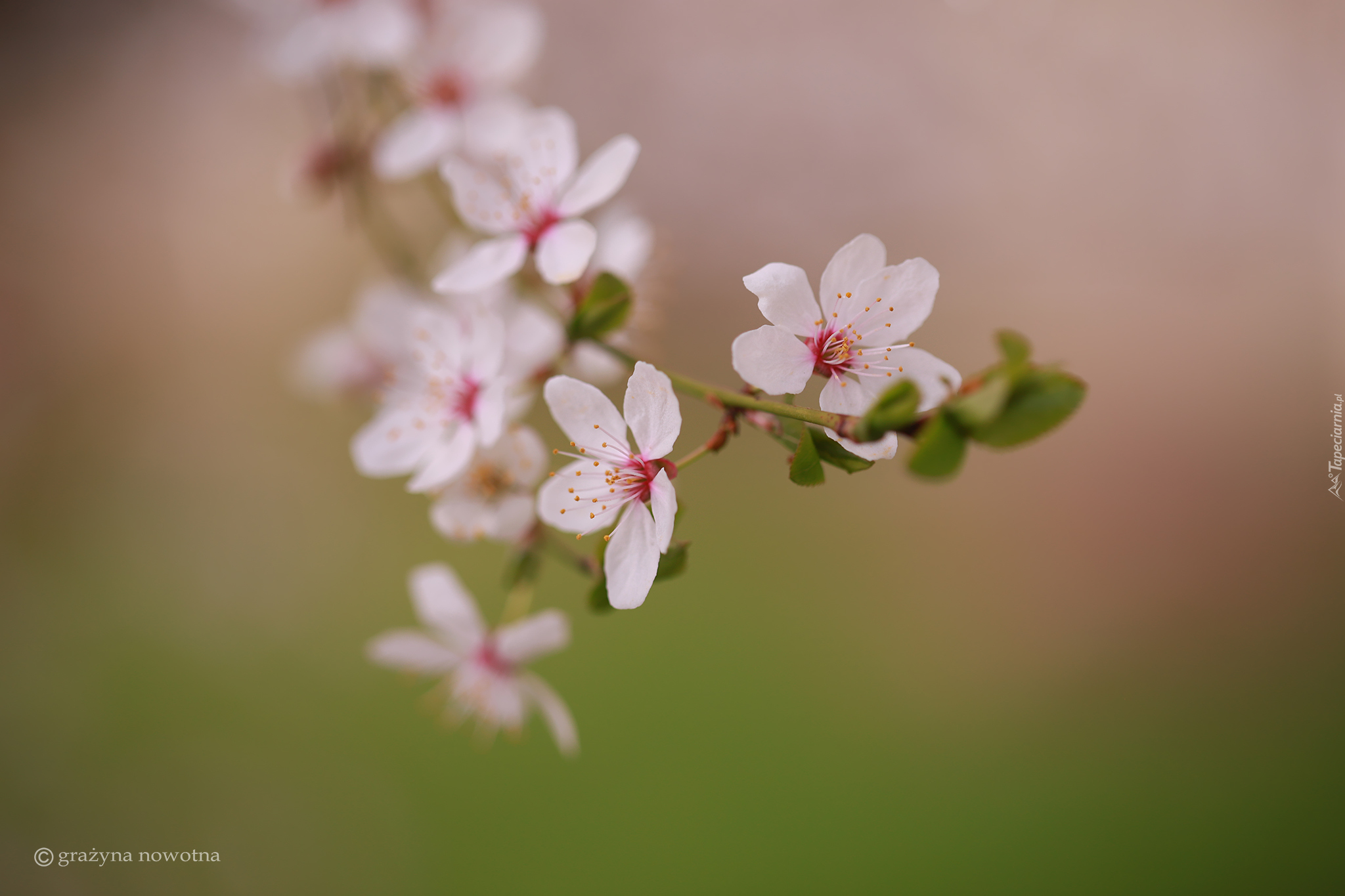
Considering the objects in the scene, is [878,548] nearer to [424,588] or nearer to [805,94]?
[805,94]

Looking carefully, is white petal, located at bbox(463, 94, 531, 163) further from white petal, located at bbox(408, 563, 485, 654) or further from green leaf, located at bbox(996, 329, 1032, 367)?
green leaf, located at bbox(996, 329, 1032, 367)

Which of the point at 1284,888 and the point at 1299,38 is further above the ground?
the point at 1299,38

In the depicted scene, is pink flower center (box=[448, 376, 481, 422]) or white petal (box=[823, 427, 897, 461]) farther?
pink flower center (box=[448, 376, 481, 422])

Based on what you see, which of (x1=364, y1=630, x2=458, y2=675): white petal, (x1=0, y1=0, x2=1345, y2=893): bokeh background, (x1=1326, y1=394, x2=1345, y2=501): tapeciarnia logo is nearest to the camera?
(x1=364, y1=630, x2=458, y2=675): white petal

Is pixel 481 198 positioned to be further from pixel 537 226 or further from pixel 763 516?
pixel 763 516

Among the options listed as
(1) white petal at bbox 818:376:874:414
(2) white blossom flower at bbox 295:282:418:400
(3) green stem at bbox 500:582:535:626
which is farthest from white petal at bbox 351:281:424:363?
(1) white petal at bbox 818:376:874:414

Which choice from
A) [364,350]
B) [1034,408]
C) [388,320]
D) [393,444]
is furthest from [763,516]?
[1034,408]

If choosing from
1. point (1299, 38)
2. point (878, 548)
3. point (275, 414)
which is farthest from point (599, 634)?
point (1299, 38)
